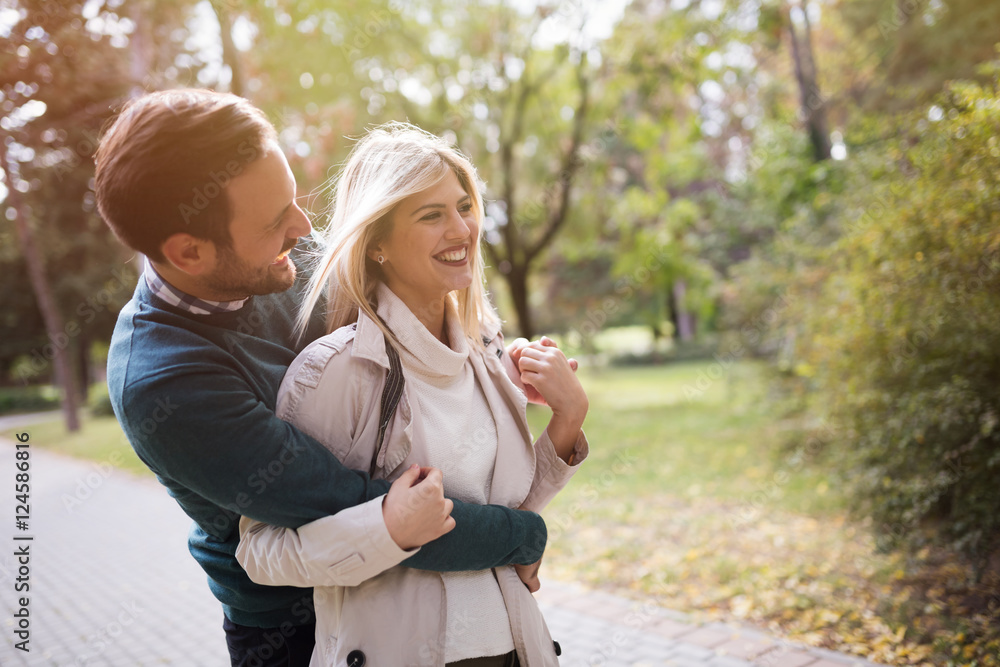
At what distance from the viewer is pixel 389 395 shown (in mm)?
1872

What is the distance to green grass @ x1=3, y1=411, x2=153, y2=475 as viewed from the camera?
14352 millimetres

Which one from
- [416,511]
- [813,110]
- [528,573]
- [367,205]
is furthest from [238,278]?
[813,110]

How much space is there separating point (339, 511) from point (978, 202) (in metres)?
5.08

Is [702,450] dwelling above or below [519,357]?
below

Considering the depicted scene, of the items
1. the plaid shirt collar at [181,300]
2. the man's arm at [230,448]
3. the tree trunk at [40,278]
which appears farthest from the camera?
the tree trunk at [40,278]

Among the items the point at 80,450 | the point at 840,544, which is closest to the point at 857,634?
the point at 840,544

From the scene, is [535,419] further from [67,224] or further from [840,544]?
[67,224]

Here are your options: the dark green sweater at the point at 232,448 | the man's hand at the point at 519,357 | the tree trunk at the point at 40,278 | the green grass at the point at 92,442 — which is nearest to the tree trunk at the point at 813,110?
the man's hand at the point at 519,357

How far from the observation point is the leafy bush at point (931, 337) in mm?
5059

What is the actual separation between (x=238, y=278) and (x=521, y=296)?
15.6 metres

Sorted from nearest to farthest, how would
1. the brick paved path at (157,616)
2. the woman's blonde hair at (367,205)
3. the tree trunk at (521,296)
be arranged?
the woman's blonde hair at (367,205) < the brick paved path at (157,616) < the tree trunk at (521,296)

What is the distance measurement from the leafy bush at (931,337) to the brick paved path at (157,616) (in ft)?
5.87

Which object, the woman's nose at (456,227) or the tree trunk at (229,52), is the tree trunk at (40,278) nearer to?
the tree trunk at (229,52)

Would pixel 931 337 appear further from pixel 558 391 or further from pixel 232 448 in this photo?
pixel 232 448
